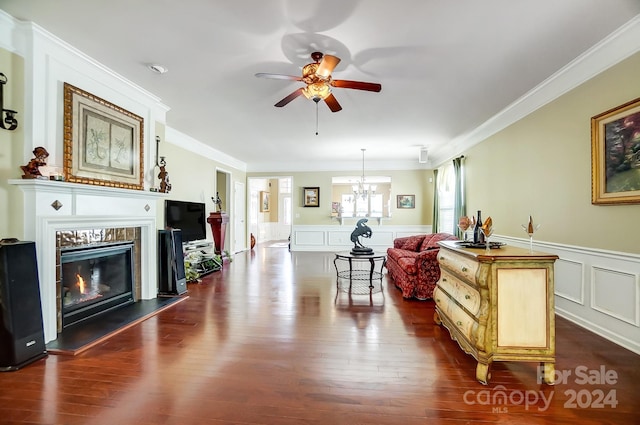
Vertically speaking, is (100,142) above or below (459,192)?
above

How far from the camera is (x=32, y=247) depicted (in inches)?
92.7

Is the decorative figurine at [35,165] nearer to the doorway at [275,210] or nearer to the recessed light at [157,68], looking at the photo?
the recessed light at [157,68]

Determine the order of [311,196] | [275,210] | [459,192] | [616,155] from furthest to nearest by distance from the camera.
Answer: [275,210], [311,196], [459,192], [616,155]

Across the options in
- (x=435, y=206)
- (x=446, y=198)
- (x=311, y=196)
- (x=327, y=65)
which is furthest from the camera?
(x=311, y=196)

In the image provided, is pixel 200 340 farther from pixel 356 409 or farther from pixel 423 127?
pixel 423 127

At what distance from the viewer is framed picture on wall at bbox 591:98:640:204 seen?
2418 mm

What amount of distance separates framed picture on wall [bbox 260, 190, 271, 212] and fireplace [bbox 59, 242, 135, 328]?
27.4 feet

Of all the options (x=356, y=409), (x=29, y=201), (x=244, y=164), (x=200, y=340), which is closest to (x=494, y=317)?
(x=356, y=409)

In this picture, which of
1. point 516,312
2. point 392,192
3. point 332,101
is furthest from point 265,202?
point 516,312

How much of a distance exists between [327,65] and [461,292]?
2.30 m

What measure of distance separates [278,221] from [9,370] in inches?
439

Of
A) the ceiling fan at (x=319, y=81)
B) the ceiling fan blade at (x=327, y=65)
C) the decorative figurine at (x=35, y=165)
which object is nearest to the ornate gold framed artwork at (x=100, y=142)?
the decorative figurine at (x=35, y=165)

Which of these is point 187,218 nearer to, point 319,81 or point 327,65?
point 319,81

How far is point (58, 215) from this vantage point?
8.64 feet
